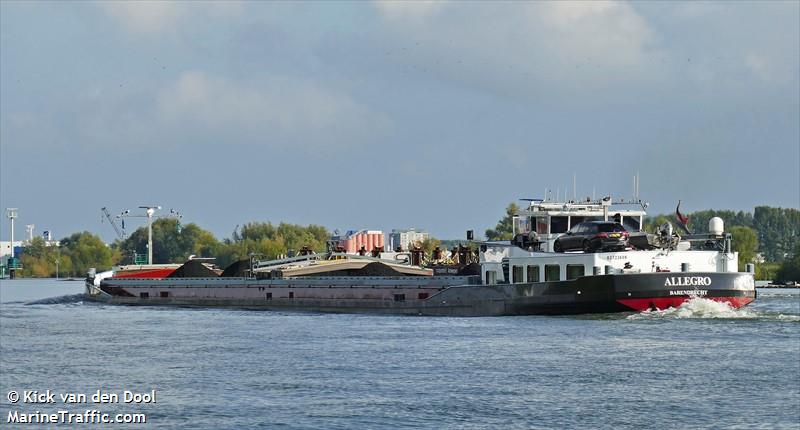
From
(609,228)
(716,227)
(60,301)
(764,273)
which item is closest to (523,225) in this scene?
(609,228)

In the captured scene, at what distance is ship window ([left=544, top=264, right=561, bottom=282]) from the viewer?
56812mm

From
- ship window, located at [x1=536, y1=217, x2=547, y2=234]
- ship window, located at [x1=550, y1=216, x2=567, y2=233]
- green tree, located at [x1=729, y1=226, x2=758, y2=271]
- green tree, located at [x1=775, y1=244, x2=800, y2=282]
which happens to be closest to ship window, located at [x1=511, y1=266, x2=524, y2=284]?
ship window, located at [x1=536, y1=217, x2=547, y2=234]

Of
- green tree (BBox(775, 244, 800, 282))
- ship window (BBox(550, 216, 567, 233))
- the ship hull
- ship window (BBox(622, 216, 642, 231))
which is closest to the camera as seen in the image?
the ship hull

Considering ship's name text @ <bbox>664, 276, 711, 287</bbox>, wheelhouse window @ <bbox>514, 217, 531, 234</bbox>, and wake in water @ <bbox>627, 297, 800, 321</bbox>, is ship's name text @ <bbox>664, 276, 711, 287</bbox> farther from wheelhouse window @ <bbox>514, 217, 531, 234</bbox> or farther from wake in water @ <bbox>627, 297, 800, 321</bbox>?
wheelhouse window @ <bbox>514, 217, 531, 234</bbox>

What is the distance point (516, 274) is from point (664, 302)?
882cm

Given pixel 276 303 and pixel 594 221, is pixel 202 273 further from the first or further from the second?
pixel 594 221

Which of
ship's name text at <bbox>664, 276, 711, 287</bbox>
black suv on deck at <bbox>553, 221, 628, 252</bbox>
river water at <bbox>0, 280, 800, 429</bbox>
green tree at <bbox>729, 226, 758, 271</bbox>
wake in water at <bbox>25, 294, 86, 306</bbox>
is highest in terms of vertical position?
green tree at <bbox>729, 226, 758, 271</bbox>

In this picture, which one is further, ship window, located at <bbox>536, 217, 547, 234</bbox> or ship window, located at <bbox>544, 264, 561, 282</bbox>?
ship window, located at <bbox>536, 217, 547, 234</bbox>

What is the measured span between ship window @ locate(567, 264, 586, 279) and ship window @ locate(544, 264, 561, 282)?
0.75m

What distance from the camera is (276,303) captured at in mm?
75500

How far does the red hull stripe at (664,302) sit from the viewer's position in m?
52.2

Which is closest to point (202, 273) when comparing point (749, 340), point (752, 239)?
point (749, 340)

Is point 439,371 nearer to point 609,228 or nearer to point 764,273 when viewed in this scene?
point 609,228

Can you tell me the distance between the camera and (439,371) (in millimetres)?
38156
